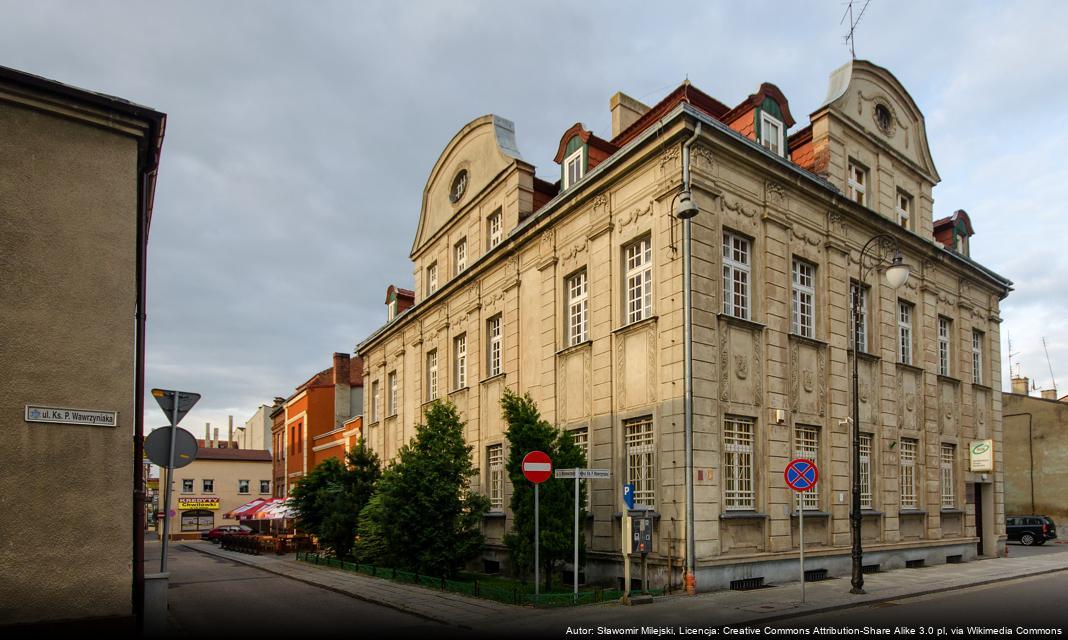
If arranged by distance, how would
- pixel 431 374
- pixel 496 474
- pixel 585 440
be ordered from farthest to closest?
pixel 431 374, pixel 496 474, pixel 585 440

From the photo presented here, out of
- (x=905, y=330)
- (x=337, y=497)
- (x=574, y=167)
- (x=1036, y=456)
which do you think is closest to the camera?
(x=574, y=167)

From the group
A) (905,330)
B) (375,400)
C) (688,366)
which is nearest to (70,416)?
(688,366)

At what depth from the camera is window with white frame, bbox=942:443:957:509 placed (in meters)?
25.2

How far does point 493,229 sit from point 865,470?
13.8m

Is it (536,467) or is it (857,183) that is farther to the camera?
(857,183)

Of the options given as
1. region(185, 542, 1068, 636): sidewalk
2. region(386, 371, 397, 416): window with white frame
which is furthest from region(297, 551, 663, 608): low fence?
region(386, 371, 397, 416): window with white frame

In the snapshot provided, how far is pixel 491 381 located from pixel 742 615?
1357 centimetres

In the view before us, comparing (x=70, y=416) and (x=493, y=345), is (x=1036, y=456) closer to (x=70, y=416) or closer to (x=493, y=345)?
(x=493, y=345)

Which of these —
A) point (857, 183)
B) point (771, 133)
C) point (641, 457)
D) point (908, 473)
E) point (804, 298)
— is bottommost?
point (908, 473)

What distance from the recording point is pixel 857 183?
23.6 meters

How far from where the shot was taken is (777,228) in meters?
19.8

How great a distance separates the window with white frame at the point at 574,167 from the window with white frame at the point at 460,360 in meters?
7.76

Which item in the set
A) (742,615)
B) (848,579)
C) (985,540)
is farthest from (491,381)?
(985,540)

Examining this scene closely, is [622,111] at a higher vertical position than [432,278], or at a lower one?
higher
